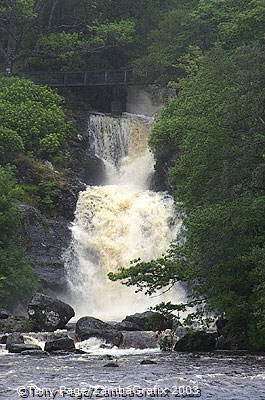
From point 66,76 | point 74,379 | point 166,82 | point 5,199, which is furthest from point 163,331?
point 66,76

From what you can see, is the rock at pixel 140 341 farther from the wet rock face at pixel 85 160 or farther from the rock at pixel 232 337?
the wet rock face at pixel 85 160

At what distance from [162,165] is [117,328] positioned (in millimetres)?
21171

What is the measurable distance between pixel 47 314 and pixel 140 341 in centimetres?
578

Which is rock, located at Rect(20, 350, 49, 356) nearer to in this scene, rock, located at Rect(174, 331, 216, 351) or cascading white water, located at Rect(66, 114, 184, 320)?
rock, located at Rect(174, 331, 216, 351)

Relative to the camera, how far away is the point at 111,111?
62.4 m

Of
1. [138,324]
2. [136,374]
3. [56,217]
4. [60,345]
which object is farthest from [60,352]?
[56,217]

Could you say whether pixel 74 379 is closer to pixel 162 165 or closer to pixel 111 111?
pixel 162 165

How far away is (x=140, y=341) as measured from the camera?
28.2 metres

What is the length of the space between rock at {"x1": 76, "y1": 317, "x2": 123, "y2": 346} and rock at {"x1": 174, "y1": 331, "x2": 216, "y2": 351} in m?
2.52

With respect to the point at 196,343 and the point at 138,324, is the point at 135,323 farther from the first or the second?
the point at 196,343

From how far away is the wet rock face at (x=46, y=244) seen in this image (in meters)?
41.8

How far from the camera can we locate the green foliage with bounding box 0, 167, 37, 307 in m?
37.0

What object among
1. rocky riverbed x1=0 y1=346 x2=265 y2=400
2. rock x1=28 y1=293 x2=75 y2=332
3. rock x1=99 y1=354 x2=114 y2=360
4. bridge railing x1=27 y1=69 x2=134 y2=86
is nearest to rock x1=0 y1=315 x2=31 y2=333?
rock x1=28 y1=293 x2=75 y2=332

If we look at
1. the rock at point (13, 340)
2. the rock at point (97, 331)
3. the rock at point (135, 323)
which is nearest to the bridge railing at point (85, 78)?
the rock at point (135, 323)
